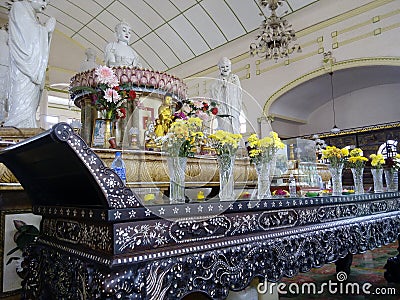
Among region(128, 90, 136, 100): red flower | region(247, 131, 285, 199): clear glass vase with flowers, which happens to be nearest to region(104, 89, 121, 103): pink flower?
region(128, 90, 136, 100): red flower

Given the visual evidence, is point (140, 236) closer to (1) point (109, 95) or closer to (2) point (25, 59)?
(1) point (109, 95)

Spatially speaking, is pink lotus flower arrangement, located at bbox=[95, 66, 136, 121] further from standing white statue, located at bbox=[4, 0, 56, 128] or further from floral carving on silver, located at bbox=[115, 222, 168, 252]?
floral carving on silver, located at bbox=[115, 222, 168, 252]

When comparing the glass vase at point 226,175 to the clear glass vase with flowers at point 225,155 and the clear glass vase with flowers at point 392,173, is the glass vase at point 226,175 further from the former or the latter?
the clear glass vase with flowers at point 392,173

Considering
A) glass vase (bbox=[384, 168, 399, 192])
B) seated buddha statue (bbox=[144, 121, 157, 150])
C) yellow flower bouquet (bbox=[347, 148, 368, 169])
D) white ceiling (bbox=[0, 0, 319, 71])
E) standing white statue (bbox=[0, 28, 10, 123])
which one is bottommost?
glass vase (bbox=[384, 168, 399, 192])

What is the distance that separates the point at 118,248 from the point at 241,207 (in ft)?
1.48

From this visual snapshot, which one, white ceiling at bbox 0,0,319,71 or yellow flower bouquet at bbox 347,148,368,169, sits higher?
white ceiling at bbox 0,0,319,71

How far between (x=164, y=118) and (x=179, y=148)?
2.26ft

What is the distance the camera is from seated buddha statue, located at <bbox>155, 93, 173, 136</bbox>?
173 cm

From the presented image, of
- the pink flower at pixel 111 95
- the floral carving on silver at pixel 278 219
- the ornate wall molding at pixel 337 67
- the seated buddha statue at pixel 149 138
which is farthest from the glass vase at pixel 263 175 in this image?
the ornate wall molding at pixel 337 67

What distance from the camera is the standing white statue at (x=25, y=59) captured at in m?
2.53

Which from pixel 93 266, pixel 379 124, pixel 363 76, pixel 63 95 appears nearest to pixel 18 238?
pixel 93 266

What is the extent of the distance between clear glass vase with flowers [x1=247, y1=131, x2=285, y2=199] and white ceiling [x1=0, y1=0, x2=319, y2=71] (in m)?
6.17

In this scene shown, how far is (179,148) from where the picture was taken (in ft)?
3.76

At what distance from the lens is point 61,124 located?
Answer: 0.76 metres
